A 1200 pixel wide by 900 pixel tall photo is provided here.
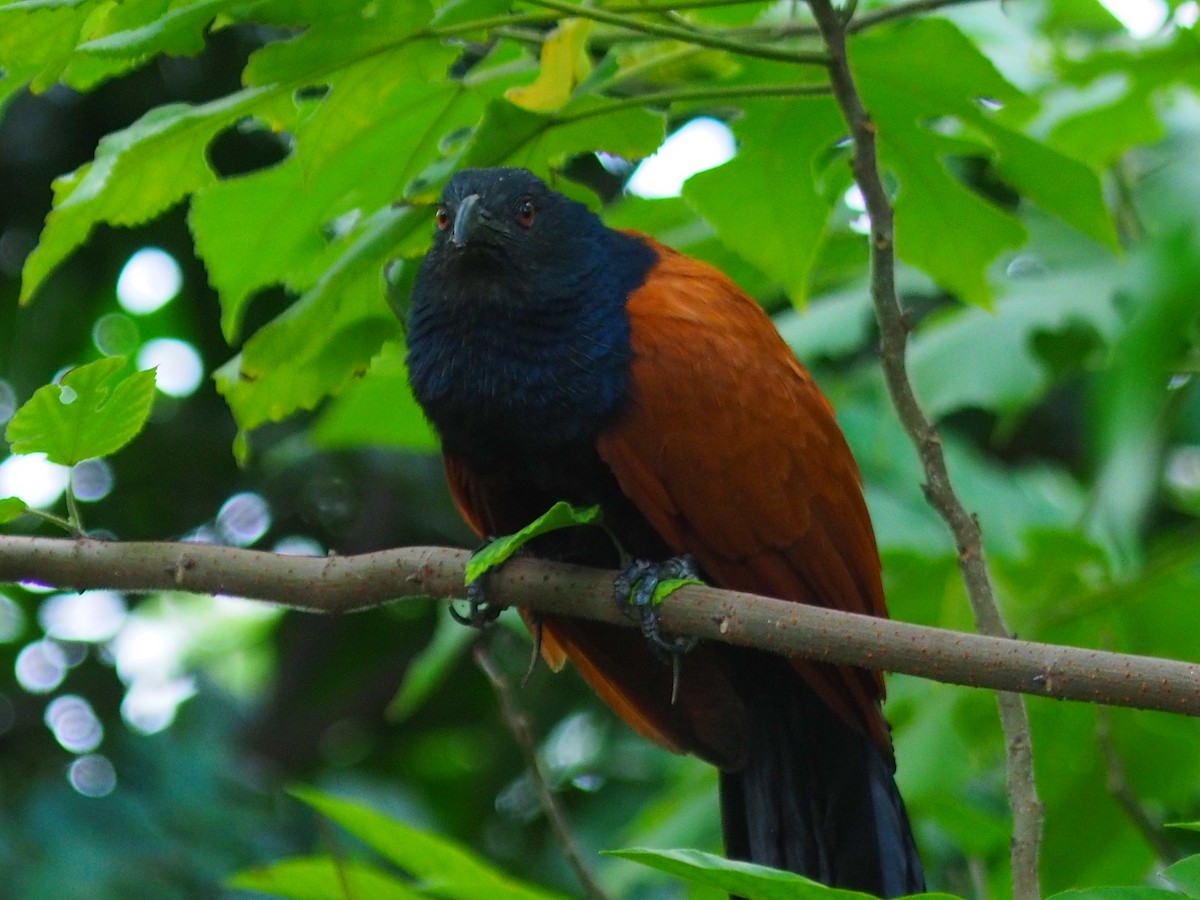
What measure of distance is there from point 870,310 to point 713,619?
1.92 m

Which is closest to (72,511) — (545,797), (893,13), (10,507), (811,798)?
(10,507)

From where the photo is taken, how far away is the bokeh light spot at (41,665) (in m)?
4.97

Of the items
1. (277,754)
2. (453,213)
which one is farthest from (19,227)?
(453,213)

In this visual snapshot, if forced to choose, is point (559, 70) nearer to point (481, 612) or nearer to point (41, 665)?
point (481, 612)

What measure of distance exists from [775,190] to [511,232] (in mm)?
564

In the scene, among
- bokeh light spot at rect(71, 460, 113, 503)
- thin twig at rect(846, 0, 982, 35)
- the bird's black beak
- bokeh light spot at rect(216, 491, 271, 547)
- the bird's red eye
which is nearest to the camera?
thin twig at rect(846, 0, 982, 35)

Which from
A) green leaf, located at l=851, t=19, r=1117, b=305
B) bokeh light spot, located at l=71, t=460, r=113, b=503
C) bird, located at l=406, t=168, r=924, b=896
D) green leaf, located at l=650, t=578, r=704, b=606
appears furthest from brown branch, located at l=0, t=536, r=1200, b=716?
bokeh light spot, located at l=71, t=460, r=113, b=503

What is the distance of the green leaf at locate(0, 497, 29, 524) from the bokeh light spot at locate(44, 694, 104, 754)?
313cm

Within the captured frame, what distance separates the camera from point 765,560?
2.59 metres

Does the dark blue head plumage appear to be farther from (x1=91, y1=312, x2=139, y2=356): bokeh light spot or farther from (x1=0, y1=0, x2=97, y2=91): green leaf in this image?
(x1=91, y1=312, x2=139, y2=356): bokeh light spot

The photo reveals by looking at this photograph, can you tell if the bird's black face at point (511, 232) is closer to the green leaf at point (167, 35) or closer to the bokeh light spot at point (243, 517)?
the green leaf at point (167, 35)

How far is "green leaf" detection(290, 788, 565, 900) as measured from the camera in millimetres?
1860

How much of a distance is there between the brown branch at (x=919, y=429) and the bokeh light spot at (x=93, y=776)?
3.16 meters

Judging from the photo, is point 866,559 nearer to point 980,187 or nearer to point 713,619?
point 713,619
